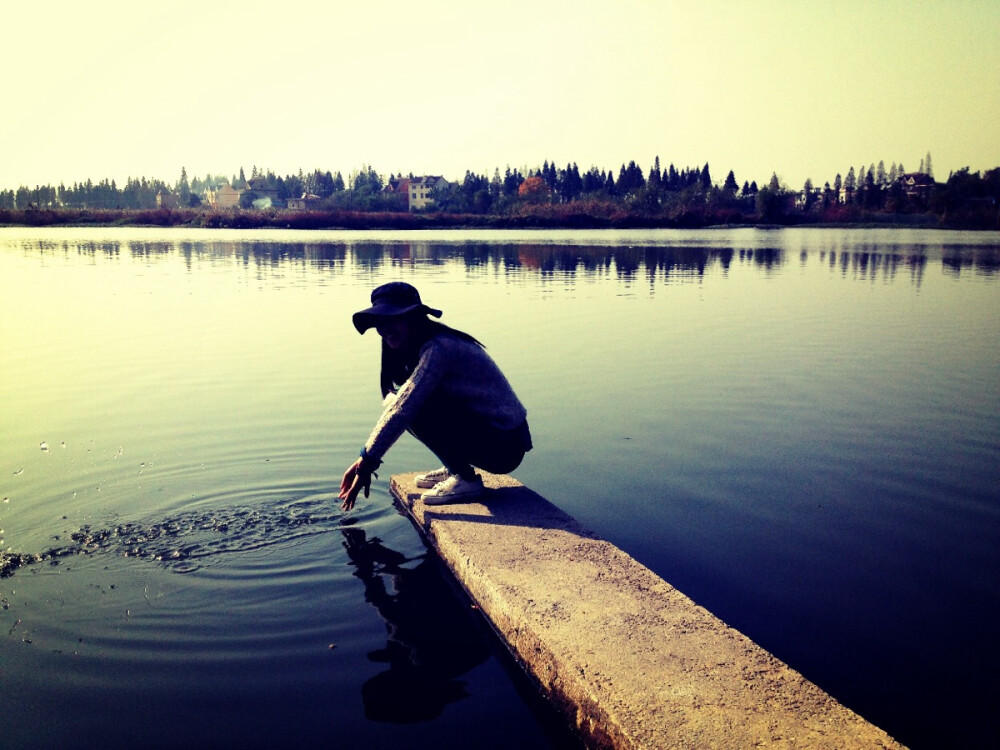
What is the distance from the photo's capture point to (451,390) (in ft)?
16.7

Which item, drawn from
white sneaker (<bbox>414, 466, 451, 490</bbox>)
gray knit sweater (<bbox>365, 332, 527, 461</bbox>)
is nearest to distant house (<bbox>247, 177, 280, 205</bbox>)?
white sneaker (<bbox>414, 466, 451, 490</bbox>)

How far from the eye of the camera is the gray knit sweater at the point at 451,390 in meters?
4.75

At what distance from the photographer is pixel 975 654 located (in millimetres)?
4012

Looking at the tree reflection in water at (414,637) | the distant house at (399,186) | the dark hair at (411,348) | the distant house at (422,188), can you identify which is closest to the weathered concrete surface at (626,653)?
the tree reflection in water at (414,637)

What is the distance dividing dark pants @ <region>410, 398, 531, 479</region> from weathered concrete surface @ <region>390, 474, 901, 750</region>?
513 millimetres

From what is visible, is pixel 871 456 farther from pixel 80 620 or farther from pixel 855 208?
pixel 855 208

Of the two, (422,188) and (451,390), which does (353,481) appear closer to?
(451,390)

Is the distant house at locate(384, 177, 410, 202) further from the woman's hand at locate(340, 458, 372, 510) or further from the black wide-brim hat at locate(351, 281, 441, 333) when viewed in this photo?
the woman's hand at locate(340, 458, 372, 510)

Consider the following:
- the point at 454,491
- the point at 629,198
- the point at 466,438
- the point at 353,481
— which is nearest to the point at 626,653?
the point at 353,481

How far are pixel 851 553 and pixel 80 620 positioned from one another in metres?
4.67

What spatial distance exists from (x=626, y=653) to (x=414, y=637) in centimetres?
128

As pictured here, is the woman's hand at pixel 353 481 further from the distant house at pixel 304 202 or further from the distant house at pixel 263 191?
the distant house at pixel 263 191

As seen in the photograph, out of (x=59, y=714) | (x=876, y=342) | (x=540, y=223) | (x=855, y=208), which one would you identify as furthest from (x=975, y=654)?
(x=855, y=208)

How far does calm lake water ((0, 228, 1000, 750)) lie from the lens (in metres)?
3.68
